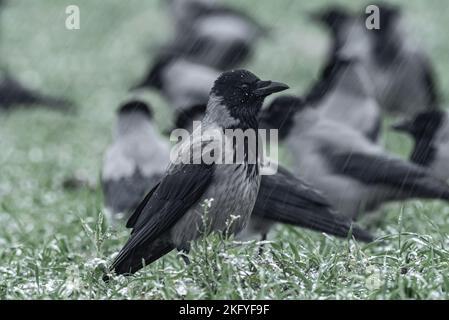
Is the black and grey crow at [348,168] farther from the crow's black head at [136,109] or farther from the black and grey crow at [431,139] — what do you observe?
the crow's black head at [136,109]

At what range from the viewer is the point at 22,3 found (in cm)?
2044

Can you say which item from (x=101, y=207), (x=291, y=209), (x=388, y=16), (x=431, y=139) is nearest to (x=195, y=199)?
(x=291, y=209)

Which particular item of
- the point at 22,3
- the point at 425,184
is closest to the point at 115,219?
the point at 425,184

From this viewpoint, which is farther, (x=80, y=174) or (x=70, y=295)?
(x=80, y=174)

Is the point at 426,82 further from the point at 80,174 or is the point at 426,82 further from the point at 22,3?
the point at 22,3

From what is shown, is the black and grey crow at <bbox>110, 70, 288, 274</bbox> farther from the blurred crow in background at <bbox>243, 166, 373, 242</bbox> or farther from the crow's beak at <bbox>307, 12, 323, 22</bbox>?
the crow's beak at <bbox>307, 12, 323, 22</bbox>

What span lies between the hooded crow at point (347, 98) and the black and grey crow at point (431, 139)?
1.21 feet

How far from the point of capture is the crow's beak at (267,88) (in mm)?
4820

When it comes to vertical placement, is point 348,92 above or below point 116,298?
above

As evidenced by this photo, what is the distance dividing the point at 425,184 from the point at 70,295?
11.2 feet

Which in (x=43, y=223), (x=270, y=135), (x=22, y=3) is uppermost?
(x=22, y=3)

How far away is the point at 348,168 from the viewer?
24.5ft

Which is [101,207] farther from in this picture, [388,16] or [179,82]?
→ [388,16]

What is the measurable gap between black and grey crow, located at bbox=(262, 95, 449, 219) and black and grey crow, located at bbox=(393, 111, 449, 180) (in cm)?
57
